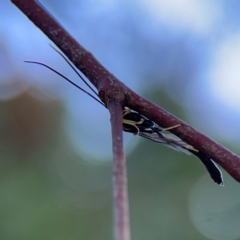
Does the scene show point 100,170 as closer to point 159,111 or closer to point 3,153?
point 3,153

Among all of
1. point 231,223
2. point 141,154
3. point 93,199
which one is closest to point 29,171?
point 93,199

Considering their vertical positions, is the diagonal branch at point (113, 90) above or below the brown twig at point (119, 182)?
above

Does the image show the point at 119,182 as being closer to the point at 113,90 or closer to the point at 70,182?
the point at 113,90

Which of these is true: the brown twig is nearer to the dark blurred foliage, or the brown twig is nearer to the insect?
the insect

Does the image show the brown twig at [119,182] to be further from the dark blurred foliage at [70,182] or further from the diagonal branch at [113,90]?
the dark blurred foliage at [70,182]

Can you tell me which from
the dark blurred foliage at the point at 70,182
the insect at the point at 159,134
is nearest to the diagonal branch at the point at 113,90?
→ the insect at the point at 159,134

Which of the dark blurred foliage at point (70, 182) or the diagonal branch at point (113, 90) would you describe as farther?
the dark blurred foliage at point (70, 182)

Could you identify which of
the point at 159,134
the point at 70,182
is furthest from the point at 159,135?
the point at 70,182

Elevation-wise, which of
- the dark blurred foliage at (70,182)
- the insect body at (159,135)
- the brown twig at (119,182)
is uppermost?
the dark blurred foliage at (70,182)
